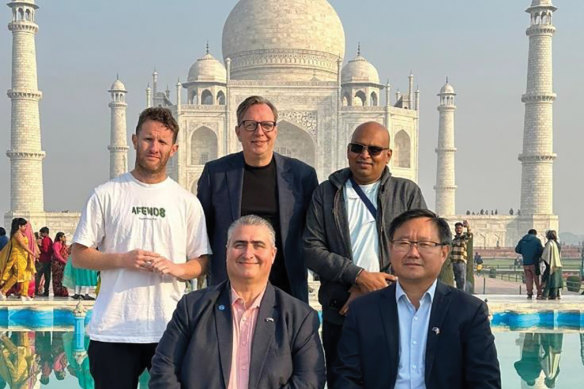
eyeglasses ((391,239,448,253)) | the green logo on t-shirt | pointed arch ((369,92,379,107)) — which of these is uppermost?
pointed arch ((369,92,379,107))

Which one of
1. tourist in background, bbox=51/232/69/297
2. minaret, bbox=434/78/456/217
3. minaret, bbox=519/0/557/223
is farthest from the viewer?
minaret, bbox=434/78/456/217

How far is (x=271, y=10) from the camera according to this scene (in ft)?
97.0

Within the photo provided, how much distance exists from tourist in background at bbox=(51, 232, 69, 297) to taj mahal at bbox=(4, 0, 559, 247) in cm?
1412

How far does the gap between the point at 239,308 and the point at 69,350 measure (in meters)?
4.88

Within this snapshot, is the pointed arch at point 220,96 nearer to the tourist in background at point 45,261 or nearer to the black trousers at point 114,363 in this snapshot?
the tourist in background at point 45,261

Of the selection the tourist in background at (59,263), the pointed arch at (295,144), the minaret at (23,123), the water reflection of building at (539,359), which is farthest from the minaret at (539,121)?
the tourist in background at (59,263)

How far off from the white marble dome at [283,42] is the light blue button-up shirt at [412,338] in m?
26.6

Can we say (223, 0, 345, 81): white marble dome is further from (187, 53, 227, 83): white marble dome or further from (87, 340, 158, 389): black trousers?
(87, 340, 158, 389): black trousers

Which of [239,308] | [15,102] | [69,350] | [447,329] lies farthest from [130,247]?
[15,102]

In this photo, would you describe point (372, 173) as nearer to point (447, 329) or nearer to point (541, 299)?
point (447, 329)

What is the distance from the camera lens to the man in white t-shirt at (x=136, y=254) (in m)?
2.73

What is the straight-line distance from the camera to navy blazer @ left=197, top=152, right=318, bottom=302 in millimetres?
3020

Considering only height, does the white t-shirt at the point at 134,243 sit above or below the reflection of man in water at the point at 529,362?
above

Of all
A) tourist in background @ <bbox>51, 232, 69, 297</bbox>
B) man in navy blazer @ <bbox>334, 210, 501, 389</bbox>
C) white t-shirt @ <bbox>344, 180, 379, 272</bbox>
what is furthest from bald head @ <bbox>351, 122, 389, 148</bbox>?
tourist in background @ <bbox>51, 232, 69, 297</bbox>
